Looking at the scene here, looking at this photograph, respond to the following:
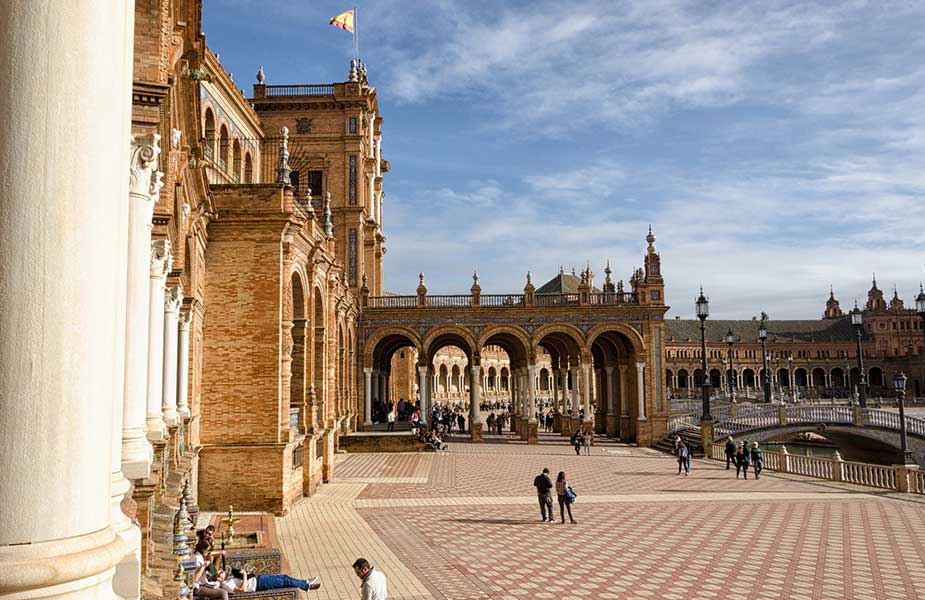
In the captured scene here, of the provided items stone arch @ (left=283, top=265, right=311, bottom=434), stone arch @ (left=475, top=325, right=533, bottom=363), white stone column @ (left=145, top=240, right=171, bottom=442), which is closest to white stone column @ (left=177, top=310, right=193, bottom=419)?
white stone column @ (left=145, top=240, right=171, bottom=442)

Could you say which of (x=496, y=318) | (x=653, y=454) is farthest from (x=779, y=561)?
(x=496, y=318)

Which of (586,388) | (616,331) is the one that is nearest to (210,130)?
(586,388)

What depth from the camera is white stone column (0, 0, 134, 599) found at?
263 cm

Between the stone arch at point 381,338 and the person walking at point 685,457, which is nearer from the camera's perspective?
the person walking at point 685,457

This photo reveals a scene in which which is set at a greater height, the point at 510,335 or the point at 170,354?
the point at 510,335

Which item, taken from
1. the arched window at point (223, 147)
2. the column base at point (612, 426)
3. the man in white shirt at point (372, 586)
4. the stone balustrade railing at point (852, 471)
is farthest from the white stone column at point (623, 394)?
the man in white shirt at point (372, 586)

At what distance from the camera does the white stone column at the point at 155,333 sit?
31.2ft

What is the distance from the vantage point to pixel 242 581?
358 inches

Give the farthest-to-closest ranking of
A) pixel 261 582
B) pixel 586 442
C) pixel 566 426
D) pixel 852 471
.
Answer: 1. pixel 566 426
2. pixel 586 442
3. pixel 852 471
4. pixel 261 582

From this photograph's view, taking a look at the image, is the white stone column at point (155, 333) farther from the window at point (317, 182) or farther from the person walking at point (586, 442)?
the window at point (317, 182)

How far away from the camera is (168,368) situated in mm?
12242

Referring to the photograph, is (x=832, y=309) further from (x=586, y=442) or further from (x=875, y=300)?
(x=586, y=442)

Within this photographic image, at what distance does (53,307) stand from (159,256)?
7.29 metres

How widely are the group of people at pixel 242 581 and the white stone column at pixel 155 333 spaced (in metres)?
1.61
